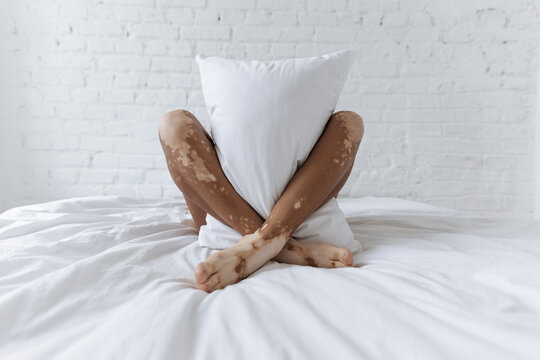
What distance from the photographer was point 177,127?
0.99m

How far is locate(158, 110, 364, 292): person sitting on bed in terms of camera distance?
0.90 meters

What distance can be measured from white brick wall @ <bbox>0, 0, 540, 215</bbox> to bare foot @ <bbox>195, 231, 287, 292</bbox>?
155cm

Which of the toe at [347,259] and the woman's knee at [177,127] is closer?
the toe at [347,259]

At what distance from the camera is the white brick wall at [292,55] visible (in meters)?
2.27

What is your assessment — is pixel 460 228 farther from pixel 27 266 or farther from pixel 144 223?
pixel 27 266

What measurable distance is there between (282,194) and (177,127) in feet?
0.95

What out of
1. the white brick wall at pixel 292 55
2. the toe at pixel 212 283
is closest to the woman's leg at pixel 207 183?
the toe at pixel 212 283

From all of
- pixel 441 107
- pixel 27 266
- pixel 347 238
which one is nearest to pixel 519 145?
pixel 441 107

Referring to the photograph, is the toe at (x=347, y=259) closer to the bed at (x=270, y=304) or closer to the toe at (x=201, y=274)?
the bed at (x=270, y=304)

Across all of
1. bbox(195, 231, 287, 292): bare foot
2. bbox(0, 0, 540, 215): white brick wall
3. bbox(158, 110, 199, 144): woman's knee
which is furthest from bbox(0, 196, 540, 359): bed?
bbox(0, 0, 540, 215): white brick wall

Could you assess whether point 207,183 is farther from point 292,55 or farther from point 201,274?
point 292,55

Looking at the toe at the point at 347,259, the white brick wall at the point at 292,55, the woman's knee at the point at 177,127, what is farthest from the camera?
the white brick wall at the point at 292,55

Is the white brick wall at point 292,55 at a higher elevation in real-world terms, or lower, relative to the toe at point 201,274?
higher

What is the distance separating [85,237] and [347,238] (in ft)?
2.01
